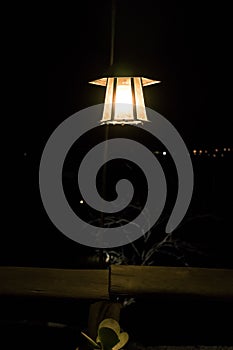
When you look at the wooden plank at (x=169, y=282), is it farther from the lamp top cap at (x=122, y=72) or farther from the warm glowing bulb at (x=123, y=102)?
the lamp top cap at (x=122, y=72)

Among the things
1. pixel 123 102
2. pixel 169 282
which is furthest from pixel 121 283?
pixel 123 102

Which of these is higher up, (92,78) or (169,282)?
(92,78)

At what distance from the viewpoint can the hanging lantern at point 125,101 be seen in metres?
1.92

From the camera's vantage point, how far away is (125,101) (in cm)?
192

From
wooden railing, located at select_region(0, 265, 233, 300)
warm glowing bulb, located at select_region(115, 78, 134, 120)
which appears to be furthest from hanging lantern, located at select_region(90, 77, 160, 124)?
wooden railing, located at select_region(0, 265, 233, 300)

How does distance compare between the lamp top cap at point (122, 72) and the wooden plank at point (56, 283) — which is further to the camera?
the wooden plank at point (56, 283)

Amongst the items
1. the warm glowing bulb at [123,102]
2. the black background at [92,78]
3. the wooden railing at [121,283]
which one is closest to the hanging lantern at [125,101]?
the warm glowing bulb at [123,102]

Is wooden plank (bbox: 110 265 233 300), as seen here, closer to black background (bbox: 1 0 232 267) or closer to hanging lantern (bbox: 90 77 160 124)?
hanging lantern (bbox: 90 77 160 124)

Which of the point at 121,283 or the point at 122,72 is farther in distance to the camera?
the point at 121,283

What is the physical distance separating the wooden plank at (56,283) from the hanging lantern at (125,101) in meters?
0.63

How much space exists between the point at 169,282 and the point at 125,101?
2.45 ft

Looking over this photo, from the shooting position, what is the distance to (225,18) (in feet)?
14.5

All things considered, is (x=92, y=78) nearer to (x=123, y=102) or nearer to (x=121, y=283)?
(x=123, y=102)

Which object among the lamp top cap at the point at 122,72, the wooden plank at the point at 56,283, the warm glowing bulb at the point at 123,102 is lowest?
the wooden plank at the point at 56,283
